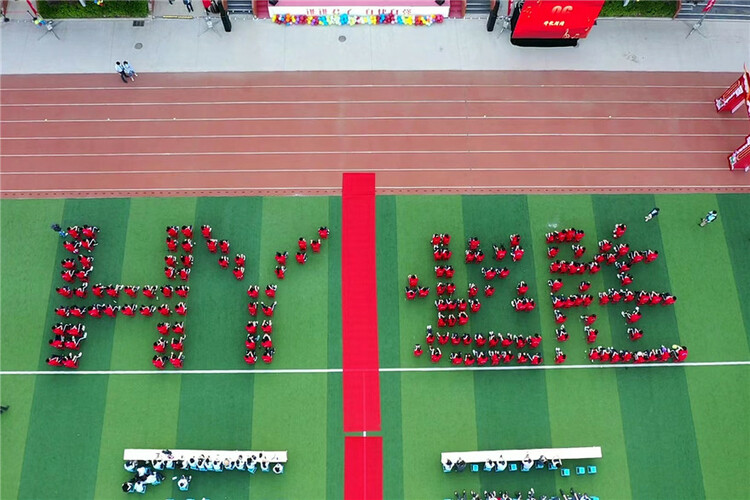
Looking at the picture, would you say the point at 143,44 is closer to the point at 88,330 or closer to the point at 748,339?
the point at 88,330

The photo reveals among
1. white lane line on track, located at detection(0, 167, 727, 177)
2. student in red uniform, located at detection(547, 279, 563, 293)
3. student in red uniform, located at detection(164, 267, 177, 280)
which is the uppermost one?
white lane line on track, located at detection(0, 167, 727, 177)

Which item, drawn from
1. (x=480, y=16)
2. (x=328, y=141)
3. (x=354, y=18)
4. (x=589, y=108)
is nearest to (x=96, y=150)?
(x=328, y=141)

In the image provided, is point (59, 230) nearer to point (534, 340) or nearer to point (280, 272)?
point (280, 272)

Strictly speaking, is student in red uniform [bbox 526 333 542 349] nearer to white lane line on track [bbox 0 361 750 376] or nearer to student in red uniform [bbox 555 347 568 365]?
student in red uniform [bbox 555 347 568 365]

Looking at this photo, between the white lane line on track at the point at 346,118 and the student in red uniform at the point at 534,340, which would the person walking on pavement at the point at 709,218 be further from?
the student in red uniform at the point at 534,340

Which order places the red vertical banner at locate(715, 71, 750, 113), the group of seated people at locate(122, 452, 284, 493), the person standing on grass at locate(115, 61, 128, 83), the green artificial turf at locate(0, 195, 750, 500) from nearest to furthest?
the group of seated people at locate(122, 452, 284, 493) < the green artificial turf at locate(0, 195, 750, 500) < the red vertical banner at locate(715, 71, 750, 113) < the person standing on grass at locate(115, 61, 128, 83)

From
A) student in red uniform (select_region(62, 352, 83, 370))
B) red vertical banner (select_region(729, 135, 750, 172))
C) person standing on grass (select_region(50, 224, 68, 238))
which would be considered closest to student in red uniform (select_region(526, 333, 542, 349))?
red vertical banner (select_region(729, 135, 750, 172))

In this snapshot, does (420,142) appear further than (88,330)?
Yes
